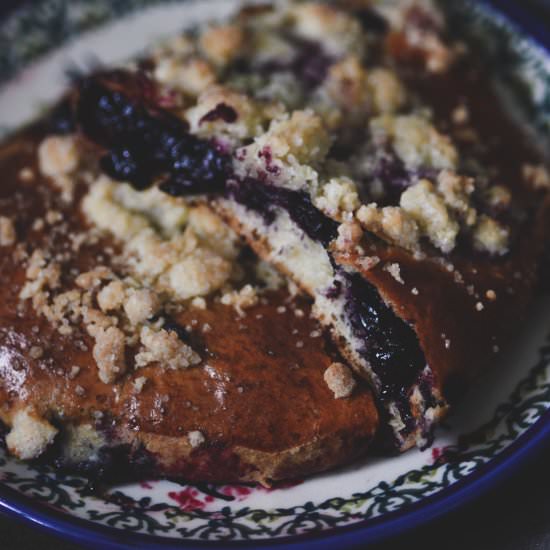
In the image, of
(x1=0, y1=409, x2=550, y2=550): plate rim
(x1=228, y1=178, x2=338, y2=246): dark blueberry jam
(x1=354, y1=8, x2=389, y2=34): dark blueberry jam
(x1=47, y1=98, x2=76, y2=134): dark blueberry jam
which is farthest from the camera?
(x1=354, y1=8, x2=389, y2=34): dark blueberry jam

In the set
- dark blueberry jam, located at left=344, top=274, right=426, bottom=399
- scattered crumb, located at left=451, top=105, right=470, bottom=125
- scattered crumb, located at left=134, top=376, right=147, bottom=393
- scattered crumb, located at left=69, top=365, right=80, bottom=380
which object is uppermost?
scattered crumb, located at left=451, top=105, right=470, bottom=125

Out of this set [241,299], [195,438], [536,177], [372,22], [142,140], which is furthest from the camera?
[372,22]

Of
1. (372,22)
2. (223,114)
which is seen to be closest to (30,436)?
(223,114)

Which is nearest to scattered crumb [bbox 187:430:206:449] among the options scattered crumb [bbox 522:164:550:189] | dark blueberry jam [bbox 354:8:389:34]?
scattered crumb [bbox 522:164:550:189]

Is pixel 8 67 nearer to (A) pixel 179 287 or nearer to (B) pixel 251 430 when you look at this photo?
(A) pixel 179 287

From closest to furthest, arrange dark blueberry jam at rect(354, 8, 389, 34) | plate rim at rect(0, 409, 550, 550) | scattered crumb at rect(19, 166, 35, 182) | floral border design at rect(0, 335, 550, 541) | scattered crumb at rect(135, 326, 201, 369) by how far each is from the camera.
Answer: plate rim at rect(0, 409, 550, 550), floral border design at rect(0, 335, 550, 541), scattered crumb at rect(135, 326, 201, 369), scattered crumb at rect(19, 166, 35, 182), dark blueberry jam at rect(354, 8, 389, 34)

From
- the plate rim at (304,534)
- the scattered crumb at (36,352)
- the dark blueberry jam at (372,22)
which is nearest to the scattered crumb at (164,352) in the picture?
the scattered crumb at (36,352)

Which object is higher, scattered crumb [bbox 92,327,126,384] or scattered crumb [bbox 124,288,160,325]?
scattered crumb [bbox 124,288,160,325]

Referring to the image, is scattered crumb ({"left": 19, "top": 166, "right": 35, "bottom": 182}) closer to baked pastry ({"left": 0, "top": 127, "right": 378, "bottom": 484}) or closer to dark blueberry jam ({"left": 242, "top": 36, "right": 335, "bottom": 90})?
baked pastry ({"left": 0, "top": 127, "right": 378, "bottom": 484})

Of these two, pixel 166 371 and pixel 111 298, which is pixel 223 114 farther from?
pixel 166 371
